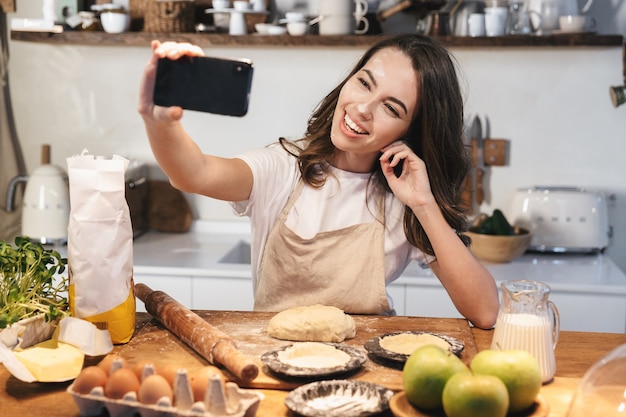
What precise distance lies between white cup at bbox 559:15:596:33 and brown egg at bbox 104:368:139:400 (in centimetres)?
224

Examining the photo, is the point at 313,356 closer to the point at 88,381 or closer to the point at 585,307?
the point at 88,381

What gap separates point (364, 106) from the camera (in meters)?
1.75

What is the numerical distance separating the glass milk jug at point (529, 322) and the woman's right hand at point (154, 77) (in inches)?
24.7

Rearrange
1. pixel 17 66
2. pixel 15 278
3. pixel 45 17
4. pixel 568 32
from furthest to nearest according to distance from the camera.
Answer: pixel 17 66 → pixel 45 17 → pixel 568 32 → pixel 15 278

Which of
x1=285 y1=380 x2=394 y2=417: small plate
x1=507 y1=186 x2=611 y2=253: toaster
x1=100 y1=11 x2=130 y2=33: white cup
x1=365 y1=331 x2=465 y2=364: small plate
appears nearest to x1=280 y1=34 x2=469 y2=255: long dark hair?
x1=365 y1=331 x2=465 y2=364: small plate

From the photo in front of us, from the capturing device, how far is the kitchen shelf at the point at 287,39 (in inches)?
113

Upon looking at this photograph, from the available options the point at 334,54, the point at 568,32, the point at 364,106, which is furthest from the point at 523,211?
the point at 364,106

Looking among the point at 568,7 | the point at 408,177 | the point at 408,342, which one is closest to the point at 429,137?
the point at 408,177

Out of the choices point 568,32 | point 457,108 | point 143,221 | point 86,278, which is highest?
point 568,32

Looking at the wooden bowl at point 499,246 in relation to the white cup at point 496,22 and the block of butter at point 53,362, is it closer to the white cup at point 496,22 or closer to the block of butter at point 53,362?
the white cup at point 496,22

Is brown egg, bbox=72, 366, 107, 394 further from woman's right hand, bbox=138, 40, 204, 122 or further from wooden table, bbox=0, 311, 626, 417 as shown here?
woman's right hand, bbox=138, 40, 204, 122

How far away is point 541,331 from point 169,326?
65 centimetres

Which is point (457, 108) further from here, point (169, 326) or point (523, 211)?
point (523, 211)

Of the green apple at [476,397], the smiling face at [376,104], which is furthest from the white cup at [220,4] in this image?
the green apple at [476,397]
